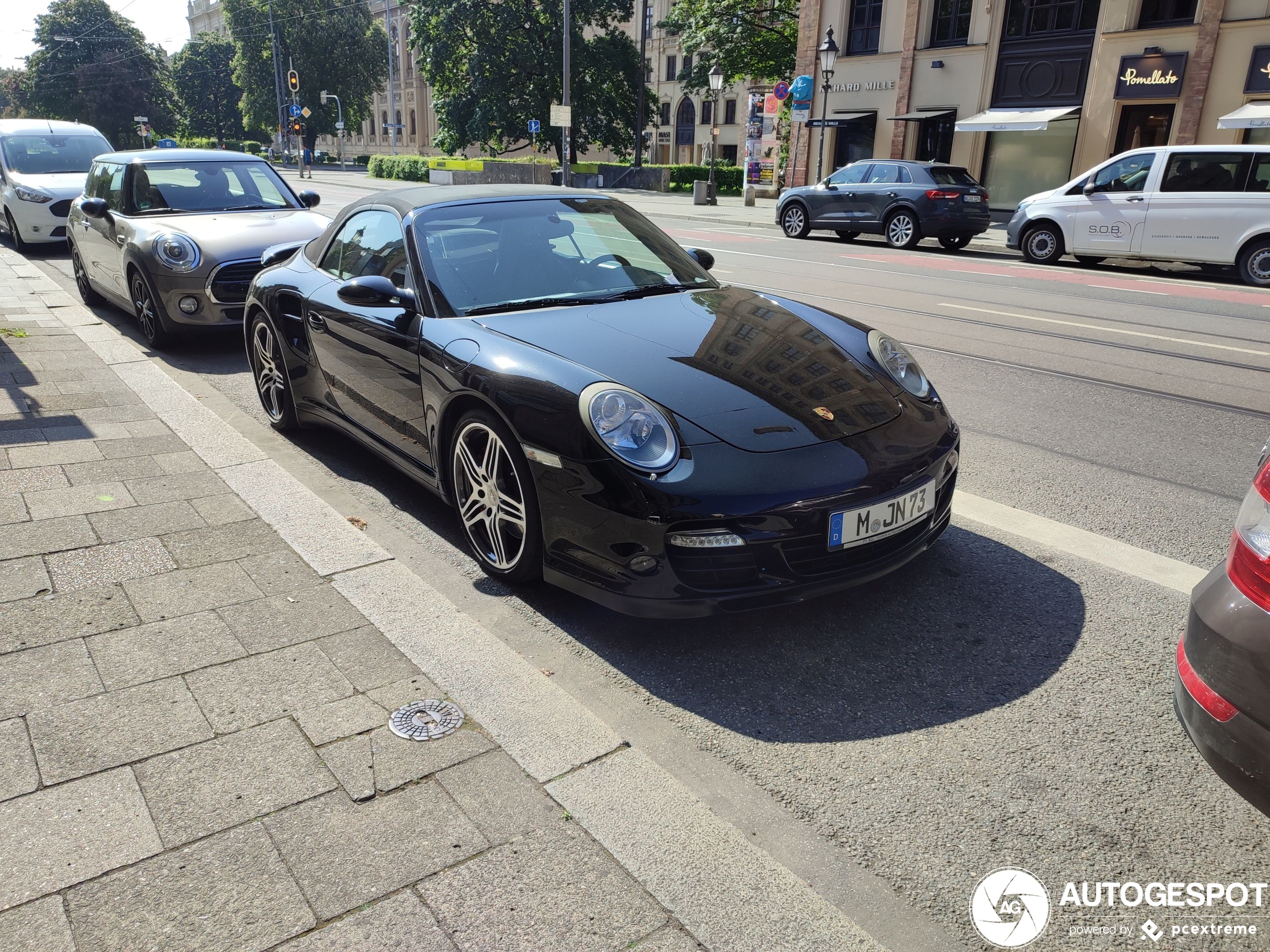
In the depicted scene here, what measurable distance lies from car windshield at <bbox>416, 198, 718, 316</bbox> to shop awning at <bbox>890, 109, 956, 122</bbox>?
88.6ft

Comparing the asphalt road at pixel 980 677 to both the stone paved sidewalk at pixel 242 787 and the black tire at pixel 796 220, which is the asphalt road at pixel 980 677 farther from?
the black tire at pixel 796 220

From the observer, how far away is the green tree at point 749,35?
34969mm

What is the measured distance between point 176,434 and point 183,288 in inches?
96.4

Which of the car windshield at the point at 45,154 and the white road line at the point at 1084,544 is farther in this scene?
the car windshield at the point at 45,154

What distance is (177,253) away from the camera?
24.3ft

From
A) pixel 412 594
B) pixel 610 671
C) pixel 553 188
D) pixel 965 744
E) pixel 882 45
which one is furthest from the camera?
pixel 882 45

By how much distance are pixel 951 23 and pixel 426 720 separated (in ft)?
99.8

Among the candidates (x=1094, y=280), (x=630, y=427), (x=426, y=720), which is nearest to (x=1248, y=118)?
(x=1094, y=280)

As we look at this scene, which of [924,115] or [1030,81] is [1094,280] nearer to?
[1030,81]

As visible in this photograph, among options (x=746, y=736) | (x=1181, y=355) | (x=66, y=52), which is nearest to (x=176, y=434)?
(x=746, y=736)

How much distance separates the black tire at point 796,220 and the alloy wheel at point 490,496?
56.9 feet

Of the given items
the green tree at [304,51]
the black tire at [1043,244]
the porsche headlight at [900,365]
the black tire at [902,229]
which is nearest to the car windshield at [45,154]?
the black tire at [902,229]

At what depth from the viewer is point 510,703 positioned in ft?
9.18

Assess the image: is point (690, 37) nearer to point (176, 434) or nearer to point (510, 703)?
point (176, 434)
